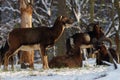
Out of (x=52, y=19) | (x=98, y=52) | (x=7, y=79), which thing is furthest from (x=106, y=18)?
(x=7, y=79)

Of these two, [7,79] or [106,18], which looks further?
[106,18]

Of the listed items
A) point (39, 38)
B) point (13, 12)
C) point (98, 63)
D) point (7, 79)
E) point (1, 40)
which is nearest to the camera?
point (7, 79)

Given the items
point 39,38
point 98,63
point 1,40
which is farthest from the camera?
point 1,40

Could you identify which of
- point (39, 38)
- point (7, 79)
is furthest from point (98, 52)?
point (7, 79)

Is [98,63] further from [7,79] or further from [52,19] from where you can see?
[52,19]

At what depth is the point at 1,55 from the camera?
17.3 metres

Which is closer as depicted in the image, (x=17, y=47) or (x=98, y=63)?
(x=17, y=47)

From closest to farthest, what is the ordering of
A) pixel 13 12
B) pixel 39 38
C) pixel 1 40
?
1. pixel 39 38
2. pixel 1 40
3. pixel 13 12

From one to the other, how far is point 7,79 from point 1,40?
2844 centimetres

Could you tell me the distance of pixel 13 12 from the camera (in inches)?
1660

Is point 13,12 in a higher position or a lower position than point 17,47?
higher

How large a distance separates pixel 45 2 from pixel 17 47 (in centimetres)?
2729

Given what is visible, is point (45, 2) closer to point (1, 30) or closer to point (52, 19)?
point (52, 19)

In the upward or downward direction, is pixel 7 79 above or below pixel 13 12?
below
